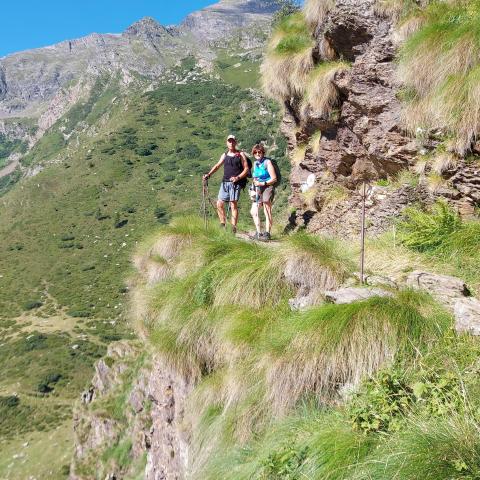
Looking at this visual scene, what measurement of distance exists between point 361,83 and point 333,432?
6685mm

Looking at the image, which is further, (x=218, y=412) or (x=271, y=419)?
(x=218, y=412)

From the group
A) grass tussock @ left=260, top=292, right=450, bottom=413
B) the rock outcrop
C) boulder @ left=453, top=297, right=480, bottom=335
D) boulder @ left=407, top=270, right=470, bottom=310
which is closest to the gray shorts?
the rock outcrop

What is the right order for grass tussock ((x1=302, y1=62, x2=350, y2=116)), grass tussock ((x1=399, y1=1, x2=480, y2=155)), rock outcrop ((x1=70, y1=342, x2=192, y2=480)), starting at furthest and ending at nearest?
1. grass tussock ((x1=302, y1=62, x2=350, y2=116))
2. rock outcrop ((x1=70, y1=342, x2=192, y2=480))
3. grass tussock ((x1=399, y1=1, x2=480, y2=155))

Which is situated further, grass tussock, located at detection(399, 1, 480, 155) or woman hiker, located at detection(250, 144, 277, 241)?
woman hiker, located at detection(250, 144, 277, 241)

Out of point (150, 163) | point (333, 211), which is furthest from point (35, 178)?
point (333, 211)

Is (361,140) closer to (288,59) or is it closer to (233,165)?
(233,165)

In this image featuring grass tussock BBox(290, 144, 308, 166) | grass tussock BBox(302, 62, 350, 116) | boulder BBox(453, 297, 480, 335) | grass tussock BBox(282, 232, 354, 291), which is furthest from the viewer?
grass tussock BBox(290, 144, 308, 166)

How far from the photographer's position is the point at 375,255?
19.9 feet

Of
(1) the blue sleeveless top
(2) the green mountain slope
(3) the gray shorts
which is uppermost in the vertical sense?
(1) the blue sleeveless top

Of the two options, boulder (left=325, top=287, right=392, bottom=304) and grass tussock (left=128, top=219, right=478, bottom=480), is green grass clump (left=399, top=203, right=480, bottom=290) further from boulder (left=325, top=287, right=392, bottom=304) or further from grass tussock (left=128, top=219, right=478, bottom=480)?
boulder (left=325, top=287, right=392, bottom=304)

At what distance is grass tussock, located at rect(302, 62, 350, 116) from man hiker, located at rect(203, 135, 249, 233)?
1814mm

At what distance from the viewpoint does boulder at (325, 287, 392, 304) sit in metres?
4.41

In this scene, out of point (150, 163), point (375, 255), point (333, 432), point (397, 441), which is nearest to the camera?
point (397, 441)

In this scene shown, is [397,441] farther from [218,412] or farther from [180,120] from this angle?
[180,120]
